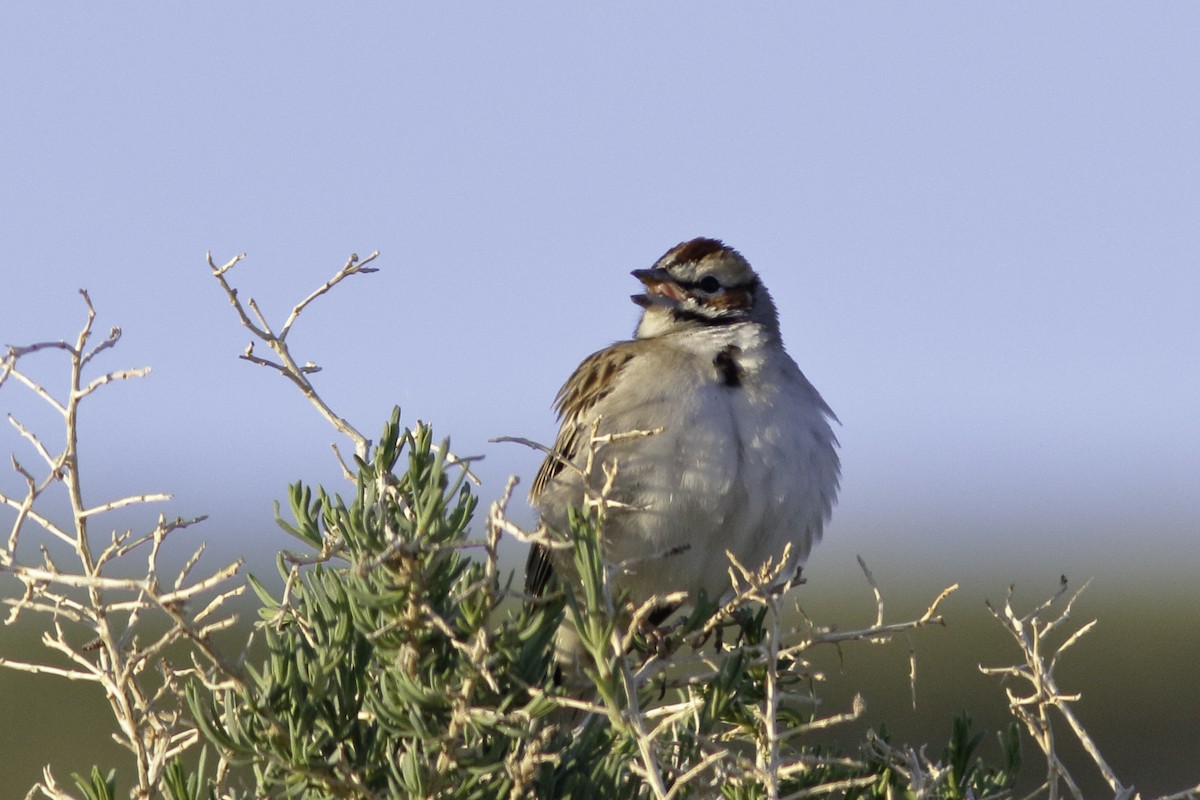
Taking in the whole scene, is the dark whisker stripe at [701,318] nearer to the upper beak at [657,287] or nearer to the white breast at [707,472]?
the upper beak at [657,287]

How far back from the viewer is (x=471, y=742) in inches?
84.4

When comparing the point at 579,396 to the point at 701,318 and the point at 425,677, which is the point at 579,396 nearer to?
the point at 701,318

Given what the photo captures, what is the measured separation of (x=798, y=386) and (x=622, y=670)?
114 inches

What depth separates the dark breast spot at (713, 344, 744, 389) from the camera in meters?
4.60

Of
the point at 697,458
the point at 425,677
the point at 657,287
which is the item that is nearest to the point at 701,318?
the point at 657,287

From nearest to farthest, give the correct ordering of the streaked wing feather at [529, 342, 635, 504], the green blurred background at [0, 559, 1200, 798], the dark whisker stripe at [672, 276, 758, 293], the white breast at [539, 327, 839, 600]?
the white breast at [539, 327, 839, 600] < the streaked wing feather at [529, 342, 635, 504] < the dark whisker stripe at [672, 276, 758, 293] < the green blurred background at [0, 559, 1200, 798]

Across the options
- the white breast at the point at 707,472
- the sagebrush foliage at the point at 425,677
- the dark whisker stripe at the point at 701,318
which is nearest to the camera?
the sagebrush foliage at the point at 425,677

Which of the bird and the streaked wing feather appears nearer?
the bird

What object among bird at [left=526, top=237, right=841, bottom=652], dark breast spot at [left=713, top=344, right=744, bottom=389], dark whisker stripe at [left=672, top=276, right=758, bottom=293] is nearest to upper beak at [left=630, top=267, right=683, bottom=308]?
dark whisker stripe at [left=672, top=276, right=758, bottom=293]

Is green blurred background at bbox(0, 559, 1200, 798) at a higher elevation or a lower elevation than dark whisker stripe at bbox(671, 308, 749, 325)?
lower

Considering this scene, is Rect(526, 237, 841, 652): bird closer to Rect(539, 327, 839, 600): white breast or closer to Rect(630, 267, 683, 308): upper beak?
Rect(539, 327, 839, 600): white breast

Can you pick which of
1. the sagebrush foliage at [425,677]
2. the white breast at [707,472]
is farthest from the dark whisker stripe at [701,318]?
the sagebrush foliage at [425,677]

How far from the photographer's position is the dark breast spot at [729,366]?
4602 mm

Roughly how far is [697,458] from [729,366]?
0.46 meters
